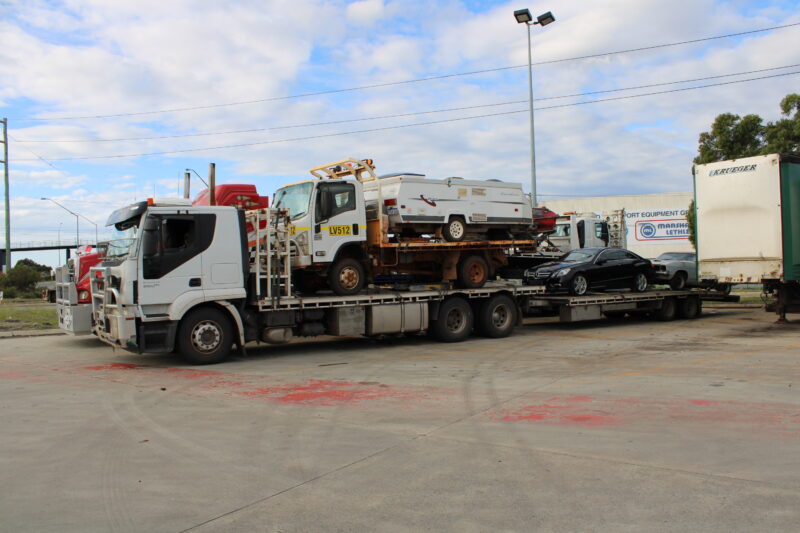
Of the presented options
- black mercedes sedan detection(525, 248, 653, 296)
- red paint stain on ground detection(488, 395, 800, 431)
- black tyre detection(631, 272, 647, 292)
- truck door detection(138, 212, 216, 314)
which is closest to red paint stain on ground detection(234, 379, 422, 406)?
red paint stain on ground detection(488, 395, 800, 431)

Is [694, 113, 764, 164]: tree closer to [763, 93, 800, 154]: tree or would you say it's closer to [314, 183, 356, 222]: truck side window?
[763, 93, 800, 154]: tree

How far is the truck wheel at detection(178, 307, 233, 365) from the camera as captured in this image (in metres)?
11.6

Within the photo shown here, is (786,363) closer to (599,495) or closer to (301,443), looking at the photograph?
(599,495)

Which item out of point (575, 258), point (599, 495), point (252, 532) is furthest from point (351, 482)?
point (575, 258)

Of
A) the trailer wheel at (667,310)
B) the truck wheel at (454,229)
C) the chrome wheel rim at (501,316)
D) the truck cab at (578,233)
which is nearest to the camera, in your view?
the truck wheel at (454,229)

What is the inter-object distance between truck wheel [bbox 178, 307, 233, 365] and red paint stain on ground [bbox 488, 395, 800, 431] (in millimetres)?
6160

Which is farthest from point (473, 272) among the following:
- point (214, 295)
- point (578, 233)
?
point (578, 233)

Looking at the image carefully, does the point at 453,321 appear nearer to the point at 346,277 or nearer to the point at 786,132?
the point at 346,277

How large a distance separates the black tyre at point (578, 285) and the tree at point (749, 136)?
15.0 meters

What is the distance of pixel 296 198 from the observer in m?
13.3

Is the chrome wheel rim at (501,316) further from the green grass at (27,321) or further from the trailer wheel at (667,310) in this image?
the green grass at (27,321)

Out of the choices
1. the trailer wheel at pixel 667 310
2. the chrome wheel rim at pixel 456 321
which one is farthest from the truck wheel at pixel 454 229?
the trailer wheel at pixel 667 310

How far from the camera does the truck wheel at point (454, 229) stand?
1457cm

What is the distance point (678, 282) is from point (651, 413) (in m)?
14.8
